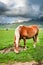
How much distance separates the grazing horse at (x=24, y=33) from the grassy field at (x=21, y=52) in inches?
2.4

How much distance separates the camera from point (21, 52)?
2.76 meters

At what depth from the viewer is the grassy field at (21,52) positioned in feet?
8.84

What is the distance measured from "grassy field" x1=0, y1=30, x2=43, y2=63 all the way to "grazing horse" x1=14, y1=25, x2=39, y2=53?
0.06m

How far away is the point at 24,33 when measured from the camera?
2.78 metres

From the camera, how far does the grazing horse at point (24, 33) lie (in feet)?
9.03

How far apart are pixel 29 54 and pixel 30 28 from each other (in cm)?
39

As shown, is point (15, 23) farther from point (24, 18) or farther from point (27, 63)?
point (27, 63)

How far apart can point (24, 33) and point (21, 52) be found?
28 cm

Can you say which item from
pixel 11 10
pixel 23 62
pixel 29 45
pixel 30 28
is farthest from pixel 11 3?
pixel 23 62

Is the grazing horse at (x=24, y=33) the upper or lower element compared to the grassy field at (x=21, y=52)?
upper

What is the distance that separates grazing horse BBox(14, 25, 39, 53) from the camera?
275cm

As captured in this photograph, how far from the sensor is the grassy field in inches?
106

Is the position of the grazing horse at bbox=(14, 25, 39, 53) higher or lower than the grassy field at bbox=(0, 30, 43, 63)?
higher

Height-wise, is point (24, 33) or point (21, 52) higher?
point (24, 33)
